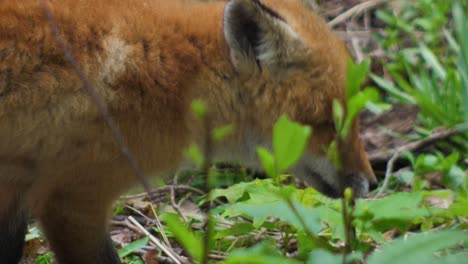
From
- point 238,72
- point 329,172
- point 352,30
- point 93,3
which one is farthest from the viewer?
point 352,30

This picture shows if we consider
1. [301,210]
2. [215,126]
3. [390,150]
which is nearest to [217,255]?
[215,126]

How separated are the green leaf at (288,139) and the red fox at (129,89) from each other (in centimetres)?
129

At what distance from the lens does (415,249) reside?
7.00 feet

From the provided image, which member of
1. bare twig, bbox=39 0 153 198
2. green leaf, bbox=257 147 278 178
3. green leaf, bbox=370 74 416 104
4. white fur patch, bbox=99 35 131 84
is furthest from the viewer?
green leaf, bbox=370 74 416 104

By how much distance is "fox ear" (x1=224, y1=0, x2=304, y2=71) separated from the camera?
12.8 ft

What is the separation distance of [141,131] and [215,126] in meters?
0.51

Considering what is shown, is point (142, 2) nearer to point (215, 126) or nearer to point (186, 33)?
point (186, 33)

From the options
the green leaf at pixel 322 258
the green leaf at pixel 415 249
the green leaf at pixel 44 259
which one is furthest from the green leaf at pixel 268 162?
the green leaf at pixel 44 259

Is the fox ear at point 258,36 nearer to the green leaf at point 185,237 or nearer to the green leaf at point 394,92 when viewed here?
the green leaf at point 185,237

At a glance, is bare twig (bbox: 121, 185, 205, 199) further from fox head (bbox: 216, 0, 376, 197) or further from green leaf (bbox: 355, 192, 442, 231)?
green leaf (bbox: 355, 192, 442, 231)

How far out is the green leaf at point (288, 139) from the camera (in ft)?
7.22

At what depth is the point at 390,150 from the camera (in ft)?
22.7

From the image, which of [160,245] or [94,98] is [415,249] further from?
[160,245]

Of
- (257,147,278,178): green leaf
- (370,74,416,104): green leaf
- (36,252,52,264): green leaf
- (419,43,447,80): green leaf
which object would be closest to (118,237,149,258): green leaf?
(36,252,52,264): green leaf
